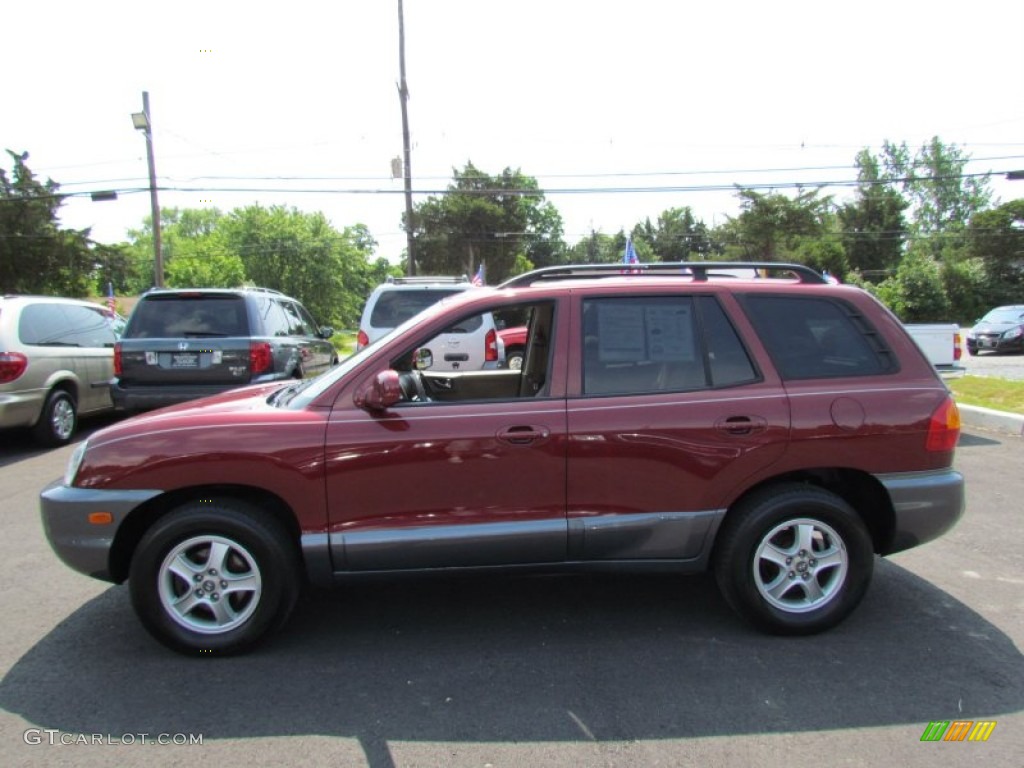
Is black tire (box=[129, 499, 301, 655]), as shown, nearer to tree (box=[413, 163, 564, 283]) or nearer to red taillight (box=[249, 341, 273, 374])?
red taillight (box=[249, 341, 273, 374])

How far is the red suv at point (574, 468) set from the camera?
3.28 meters

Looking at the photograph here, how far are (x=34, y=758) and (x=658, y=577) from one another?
10.4 ft

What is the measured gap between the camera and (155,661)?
10.9ft

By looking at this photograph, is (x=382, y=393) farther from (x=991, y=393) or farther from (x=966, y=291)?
(x=966, y=291)

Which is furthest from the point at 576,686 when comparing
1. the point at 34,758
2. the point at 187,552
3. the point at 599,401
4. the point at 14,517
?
the point at 14,517

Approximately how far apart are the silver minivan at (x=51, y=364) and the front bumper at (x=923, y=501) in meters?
8.36

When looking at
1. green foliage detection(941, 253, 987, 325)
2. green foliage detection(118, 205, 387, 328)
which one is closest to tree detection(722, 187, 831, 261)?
green foliage detection(941, 253, 987, 325)

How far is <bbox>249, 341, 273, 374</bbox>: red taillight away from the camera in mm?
7738

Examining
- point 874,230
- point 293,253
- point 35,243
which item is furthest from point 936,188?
point 35,243

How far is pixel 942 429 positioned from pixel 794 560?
99 cm

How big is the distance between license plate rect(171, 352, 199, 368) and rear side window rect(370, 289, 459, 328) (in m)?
2.44

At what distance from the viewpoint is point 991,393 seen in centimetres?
1102

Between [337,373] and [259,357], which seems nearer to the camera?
[337,373]

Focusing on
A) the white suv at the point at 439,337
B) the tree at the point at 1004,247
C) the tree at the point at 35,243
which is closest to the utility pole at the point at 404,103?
the white suv at the point at 439,337
